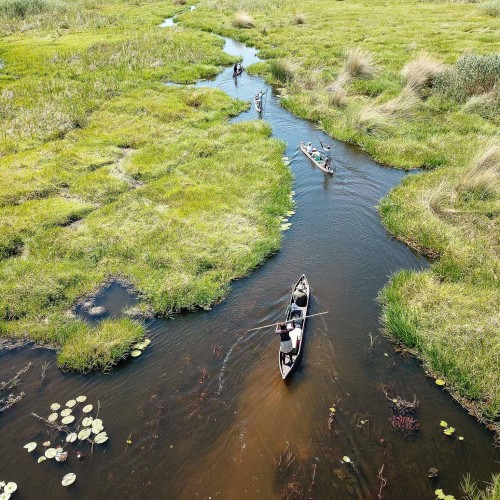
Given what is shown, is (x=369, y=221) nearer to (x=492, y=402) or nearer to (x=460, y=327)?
(x=460, y=327)

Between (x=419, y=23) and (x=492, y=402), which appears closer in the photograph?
(x=492, y=402)

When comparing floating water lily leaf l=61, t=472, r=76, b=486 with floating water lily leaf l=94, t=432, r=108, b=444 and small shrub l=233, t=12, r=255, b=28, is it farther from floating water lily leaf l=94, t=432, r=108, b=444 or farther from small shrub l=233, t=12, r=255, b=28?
small shrub l=233, t=12, r=255, b=28

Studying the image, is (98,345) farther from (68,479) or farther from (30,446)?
(68,479)

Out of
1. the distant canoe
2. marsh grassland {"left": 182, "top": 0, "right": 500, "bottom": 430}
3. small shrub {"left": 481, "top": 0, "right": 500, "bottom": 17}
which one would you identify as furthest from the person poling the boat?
small shrub {"left": 481, "top": 0, "right": 500, "bottom": 17}

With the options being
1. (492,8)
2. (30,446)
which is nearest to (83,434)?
(30,446)

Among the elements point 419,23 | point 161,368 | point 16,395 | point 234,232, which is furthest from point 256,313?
point 419,23
